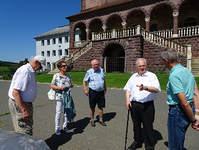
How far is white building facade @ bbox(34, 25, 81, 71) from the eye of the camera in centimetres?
4491

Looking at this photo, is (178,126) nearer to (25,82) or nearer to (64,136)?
(25,82)

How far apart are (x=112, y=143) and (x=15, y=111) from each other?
82.6 inches

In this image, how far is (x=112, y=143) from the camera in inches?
139

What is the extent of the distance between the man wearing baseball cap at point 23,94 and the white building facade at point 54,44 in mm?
40869

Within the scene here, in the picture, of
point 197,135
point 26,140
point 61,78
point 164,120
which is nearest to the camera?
point 26,140

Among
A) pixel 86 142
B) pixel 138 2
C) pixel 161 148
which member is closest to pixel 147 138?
pixel 161 148

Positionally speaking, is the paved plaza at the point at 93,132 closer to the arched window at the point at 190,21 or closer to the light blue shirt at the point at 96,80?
the light blue shirt at the point at 96,80

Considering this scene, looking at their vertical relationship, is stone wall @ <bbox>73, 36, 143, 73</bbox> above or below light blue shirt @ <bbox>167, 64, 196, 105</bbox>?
above

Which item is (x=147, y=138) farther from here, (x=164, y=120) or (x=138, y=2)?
(x=138, y=2)

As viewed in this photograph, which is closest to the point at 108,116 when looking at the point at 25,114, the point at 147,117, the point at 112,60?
the point at 147,117

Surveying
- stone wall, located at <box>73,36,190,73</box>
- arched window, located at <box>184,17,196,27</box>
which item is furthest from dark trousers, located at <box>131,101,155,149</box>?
arched window, located at <box>184,17,196,27</box>

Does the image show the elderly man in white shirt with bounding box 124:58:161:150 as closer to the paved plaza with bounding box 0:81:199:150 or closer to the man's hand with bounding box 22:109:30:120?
the paved plaza with bounding box 0:81:199:150

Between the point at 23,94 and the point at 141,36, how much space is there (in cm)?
1568

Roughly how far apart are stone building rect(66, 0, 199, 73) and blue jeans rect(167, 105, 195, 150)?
14197mm
